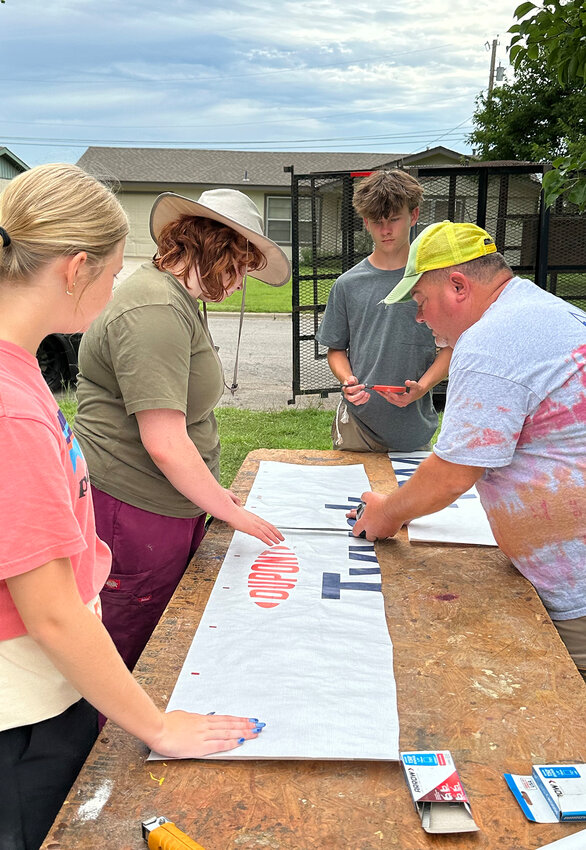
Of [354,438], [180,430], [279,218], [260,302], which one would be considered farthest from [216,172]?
[180,430]

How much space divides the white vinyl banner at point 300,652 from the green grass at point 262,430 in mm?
3210

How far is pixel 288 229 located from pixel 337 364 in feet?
78.2

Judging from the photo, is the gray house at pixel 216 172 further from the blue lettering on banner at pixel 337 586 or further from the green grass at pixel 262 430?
the blue lettering on banner at pixel 337 586

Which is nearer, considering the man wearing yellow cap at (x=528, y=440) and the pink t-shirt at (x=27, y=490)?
the pink t-shirt at (x=27, y=490)

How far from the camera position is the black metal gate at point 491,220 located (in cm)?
622

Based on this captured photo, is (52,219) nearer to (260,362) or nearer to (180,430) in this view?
(180,430)

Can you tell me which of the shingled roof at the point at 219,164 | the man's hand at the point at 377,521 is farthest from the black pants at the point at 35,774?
the shingled roof at the point at 219,164

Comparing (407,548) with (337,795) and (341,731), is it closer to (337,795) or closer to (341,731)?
(341,731)

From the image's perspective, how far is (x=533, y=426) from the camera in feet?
5.27

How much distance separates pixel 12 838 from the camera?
3.64ft

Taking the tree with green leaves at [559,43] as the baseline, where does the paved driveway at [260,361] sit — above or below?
below

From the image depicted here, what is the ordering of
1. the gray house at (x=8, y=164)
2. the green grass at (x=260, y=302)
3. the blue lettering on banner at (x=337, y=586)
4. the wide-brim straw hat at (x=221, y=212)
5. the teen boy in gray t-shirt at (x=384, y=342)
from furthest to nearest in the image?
the gray house at (x=8, y=164) → the green grass at (x=260, y=302) → the teen boy in gray t-shirt at (x=384, y=342) → the wide-brim straw hat at (x=221, y=212) → the blue lettering on banner at (x=337, y=586)

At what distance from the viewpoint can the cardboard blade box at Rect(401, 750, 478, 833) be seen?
0.99m

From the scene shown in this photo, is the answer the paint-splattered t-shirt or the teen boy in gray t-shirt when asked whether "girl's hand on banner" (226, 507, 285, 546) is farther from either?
the teen boy in gray t-shirt
